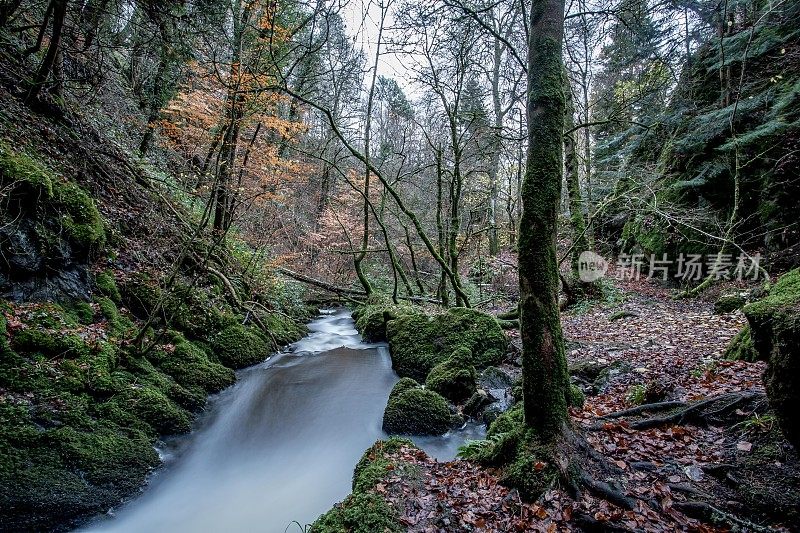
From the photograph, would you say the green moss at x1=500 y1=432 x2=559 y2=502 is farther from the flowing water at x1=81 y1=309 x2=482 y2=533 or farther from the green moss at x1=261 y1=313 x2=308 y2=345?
the green moss at x1=261 y1=313 x2=308 y2=345

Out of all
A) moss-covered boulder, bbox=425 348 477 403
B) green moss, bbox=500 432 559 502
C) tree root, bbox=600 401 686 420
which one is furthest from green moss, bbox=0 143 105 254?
tree root, bbox=600 401 686 420

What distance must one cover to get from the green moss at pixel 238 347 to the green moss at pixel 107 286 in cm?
207

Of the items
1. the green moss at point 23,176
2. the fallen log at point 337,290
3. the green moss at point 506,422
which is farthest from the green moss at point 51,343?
the fallen log at point 337,290

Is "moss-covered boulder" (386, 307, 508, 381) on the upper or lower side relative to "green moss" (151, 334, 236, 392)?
upper

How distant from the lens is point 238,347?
8.49 meters

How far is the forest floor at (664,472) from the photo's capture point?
109 inches

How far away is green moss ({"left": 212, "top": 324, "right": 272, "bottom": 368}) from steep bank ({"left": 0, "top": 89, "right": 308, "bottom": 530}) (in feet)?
0.10

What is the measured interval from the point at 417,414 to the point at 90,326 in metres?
5.06

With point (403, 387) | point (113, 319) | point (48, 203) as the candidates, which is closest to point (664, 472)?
point (403, 387)

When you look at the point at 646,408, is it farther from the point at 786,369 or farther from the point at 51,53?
the point at 51,53

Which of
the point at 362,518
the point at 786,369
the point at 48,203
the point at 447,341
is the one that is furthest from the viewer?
the point at 447,341

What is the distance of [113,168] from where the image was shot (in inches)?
326

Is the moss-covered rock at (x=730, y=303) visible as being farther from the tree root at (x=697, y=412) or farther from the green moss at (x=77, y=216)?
the green moss at (x=77, y=216)

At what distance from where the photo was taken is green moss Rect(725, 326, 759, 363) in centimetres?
496
